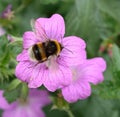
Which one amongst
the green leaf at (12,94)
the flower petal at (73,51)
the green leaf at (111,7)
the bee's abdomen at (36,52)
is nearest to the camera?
the bee's abdomen at (36,52)

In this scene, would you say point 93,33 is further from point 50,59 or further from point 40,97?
point 50,59

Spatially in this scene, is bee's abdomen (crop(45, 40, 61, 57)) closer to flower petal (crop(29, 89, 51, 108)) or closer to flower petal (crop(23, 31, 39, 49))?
flower petal (crop(23, 31, 39, 49))

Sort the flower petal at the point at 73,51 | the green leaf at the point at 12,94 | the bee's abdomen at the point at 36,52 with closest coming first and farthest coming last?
the bee's abdomen at the point at 36,52 → the flower petal at the point at 73,51 → the green leaf at the point at 12,94

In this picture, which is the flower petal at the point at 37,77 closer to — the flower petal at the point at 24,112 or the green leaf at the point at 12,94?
the green leaf at the point at 12,94

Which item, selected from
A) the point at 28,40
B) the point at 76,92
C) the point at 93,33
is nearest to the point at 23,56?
the point at 28,40

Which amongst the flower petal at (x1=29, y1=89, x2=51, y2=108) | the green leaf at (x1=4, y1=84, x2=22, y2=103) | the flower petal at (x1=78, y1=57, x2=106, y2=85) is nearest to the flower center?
the flower petal at (x1=78, y1=57, x2=106, y2=85)

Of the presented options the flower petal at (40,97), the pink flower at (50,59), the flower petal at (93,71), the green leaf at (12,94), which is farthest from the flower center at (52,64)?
the flower petal at (40,97)

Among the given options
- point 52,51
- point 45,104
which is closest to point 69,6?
point 45,104
